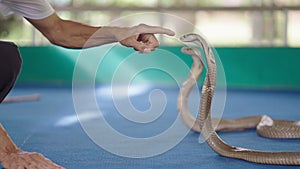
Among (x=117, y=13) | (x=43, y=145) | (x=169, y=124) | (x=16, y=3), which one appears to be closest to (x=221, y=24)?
(x=117, y=13)

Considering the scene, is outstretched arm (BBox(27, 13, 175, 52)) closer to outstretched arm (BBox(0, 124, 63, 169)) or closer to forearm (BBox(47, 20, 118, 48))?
forearm (BBox(47, 20, 118, 48))

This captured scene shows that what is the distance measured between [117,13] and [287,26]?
2.14 meters

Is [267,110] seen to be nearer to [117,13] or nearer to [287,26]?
[287,26]

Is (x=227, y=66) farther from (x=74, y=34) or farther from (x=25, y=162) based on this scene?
(x=25, y=162)

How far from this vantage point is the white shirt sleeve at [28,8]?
212cm

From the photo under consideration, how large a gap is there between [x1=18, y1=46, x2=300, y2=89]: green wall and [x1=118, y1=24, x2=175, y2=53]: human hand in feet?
12.6

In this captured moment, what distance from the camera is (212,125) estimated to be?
8.18ft

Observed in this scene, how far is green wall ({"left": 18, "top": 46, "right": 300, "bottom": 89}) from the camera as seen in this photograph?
250 inches

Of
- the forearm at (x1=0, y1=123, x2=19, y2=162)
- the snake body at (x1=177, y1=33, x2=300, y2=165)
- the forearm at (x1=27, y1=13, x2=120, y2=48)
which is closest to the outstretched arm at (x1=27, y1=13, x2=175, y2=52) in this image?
the forearm at (x1=27, y1=13, x2=120, y2=48)

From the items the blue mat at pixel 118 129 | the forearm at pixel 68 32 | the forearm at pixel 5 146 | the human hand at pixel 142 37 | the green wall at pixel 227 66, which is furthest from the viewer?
the green wall at pixel 227 66

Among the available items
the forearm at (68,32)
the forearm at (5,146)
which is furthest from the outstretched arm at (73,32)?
the forearm at (5,146)

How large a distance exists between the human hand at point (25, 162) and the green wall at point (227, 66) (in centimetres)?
392

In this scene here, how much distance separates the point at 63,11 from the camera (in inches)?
281

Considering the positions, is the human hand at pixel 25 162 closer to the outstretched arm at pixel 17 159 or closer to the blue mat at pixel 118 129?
the outstretched arm at pixel 17 159
